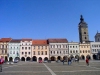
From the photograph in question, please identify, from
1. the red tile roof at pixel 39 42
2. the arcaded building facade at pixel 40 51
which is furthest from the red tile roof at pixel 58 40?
the arcaded building facade at pixel 40 51

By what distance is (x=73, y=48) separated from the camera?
2980 inches

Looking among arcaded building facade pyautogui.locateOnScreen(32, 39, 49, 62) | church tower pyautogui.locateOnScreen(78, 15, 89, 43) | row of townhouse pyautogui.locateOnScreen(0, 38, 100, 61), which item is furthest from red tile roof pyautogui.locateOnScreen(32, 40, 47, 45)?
church tower pyautogui.locateOnScreen(78, 15, 89, 43)

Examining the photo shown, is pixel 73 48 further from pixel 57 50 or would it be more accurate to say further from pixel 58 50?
pixel 57 50

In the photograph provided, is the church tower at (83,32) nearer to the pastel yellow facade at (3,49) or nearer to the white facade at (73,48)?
the white facade at (73,48)

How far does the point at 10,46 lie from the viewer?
241 feet

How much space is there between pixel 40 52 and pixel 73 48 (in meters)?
16.5

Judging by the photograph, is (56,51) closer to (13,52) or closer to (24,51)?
(24,51)

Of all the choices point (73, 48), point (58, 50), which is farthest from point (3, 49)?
point (73, 48)

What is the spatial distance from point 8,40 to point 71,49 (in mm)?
31334

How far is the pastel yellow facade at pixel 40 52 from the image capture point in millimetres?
73188

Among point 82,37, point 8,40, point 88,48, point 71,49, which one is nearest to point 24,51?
point 8,40

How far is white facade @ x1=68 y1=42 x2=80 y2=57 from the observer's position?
2963 inches

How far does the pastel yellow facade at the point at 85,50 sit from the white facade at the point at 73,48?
1998 millimetres

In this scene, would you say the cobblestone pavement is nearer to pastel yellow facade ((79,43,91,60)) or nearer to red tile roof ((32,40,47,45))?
red tile roof ((32,40,47,45))
